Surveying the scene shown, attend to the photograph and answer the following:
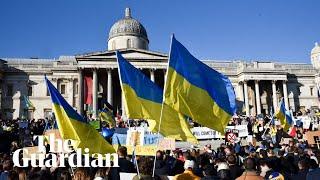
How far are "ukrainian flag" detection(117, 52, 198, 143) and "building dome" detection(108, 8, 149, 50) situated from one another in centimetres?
5002

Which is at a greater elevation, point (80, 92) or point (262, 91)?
point (262, 91)

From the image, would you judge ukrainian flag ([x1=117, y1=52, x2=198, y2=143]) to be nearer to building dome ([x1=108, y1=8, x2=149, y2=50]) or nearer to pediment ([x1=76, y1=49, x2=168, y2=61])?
pediment ([x1=76, y1=49, x2=168, y2=61])

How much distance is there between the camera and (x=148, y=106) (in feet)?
29.5

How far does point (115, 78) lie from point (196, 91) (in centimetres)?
A: 4713

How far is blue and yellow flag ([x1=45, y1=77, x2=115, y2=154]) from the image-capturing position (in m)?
8.34

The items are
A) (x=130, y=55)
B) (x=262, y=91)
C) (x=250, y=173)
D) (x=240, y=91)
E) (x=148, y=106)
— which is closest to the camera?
(x=250, y=173)

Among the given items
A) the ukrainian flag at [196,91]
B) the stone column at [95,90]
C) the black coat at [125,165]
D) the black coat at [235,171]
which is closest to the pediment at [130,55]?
the stone column at [95,90]

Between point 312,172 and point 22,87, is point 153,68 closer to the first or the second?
point 22,87

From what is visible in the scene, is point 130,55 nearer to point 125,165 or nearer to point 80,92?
point 80,92

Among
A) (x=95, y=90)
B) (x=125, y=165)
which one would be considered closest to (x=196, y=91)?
(x=125, y=165)

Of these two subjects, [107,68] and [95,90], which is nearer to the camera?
[95,90]

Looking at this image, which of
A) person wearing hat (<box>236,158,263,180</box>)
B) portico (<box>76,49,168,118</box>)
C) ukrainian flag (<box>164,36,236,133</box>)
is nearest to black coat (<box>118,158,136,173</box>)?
ukrainian flag (<box>164,36,236,133</box>)

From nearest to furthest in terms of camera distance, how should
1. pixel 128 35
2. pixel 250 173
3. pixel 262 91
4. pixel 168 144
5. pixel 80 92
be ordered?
pixel 250 173, pixel 168 144, pixel 80 92, pixel 128 35, pixel 262 91

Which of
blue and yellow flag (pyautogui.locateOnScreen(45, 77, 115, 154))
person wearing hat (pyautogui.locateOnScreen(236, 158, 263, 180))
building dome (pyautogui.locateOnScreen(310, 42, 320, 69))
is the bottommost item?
person wearing hat (pyautogui.locateOnScreen(236, 158, 263, 180))
